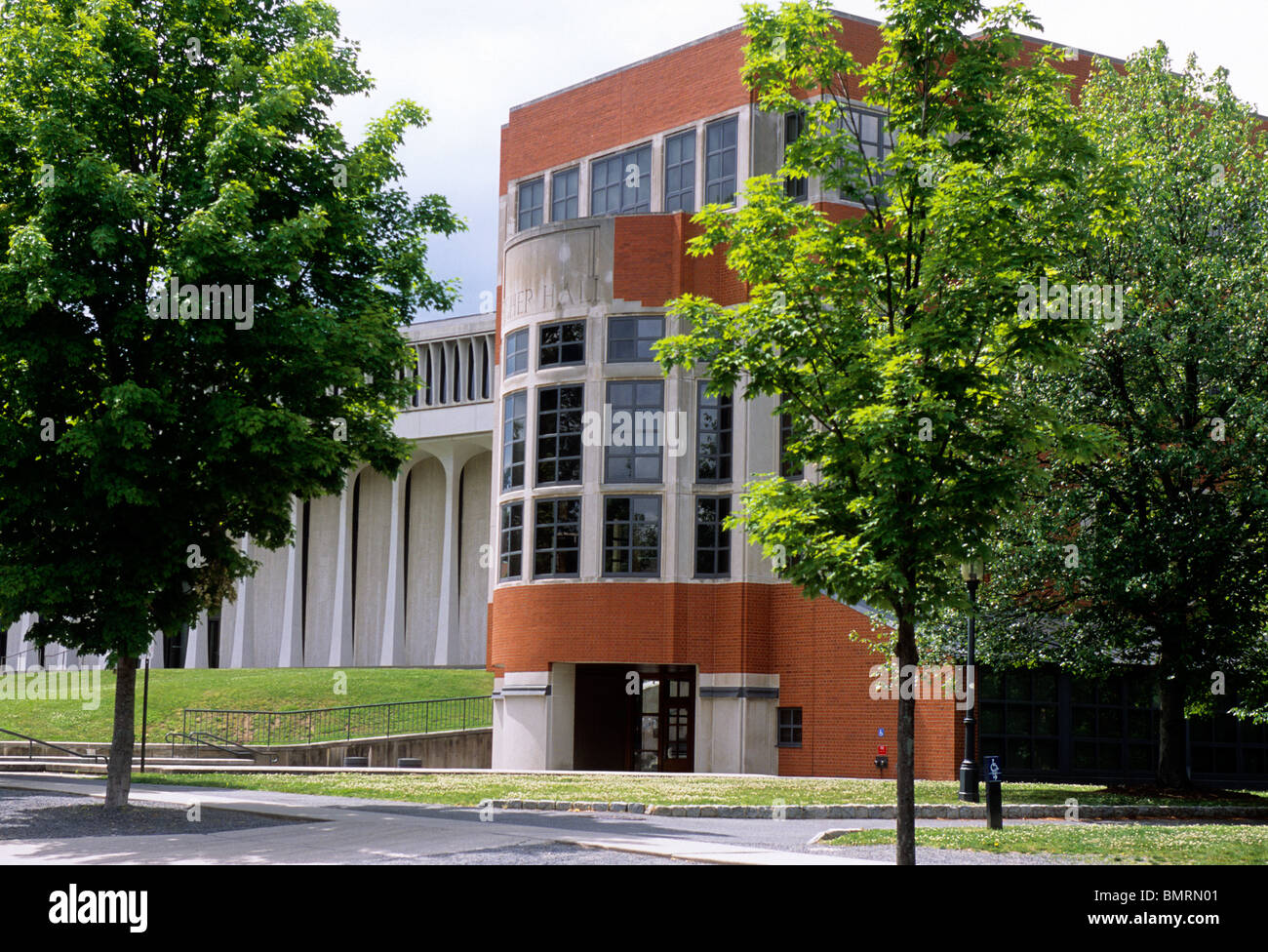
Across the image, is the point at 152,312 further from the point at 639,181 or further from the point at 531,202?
the point at 531,202

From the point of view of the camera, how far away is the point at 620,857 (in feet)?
44.6

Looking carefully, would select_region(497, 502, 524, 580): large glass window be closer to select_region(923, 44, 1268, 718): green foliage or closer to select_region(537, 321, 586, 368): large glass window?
select_region(537, 321, 586, 368): large glass window

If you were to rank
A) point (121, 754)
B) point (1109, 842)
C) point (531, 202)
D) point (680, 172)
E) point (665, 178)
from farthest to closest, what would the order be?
point (531, 202)
point (665, 178)
point (680, 172)
point (121, 754)
point (1109, 842)

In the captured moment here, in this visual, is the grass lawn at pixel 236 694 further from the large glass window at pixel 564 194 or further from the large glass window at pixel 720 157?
the large glass window at pixel 720 157

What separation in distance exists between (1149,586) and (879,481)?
42.3ft

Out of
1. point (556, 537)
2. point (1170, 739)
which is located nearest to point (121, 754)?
point (556, 537)

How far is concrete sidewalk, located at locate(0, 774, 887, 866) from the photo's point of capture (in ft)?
45.5

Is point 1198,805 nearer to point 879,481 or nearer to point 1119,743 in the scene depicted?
point 1119,743

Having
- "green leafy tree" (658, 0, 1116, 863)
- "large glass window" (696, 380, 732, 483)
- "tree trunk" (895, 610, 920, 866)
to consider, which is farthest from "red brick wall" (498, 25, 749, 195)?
"tree trunk" (895, 610, 920, 866)

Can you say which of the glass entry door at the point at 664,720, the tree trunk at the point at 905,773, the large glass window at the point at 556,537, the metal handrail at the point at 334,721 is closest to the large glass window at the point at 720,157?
the large glass window at the point at 556,537

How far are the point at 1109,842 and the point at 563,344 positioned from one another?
23.9 m

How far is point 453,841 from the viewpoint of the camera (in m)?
15.3

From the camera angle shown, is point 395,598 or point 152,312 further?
point 395,598
